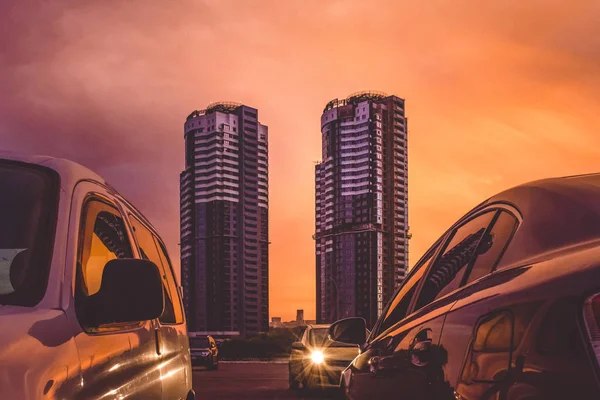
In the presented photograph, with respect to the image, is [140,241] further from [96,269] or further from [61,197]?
[61,197]

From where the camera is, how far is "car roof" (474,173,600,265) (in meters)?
2.74

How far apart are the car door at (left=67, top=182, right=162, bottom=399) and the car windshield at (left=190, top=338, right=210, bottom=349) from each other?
115ft

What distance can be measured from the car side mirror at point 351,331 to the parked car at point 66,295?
5.26 feet

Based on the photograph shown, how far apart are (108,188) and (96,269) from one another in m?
0.35

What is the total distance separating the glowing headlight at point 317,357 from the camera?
64.6 feet

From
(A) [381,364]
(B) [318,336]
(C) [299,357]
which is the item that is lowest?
(C) [299,357]

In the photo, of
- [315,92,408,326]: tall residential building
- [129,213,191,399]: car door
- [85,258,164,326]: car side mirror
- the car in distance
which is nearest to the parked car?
[85,258,164,326]: car side mirror

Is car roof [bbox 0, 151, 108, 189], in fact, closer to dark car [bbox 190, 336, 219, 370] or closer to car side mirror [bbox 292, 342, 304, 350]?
car side mirror [bbox 292, 342, 304, 350]

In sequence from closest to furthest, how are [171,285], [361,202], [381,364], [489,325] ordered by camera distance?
[489,325] → [381,364] → [171,285] → [361,202]

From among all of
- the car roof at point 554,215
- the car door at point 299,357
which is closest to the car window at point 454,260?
the car roof at point 554,215

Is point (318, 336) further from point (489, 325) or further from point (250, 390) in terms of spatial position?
point (489, 325)

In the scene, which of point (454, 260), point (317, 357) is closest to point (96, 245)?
point (454, 260)

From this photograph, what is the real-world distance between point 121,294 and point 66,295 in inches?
6.6

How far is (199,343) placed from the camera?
1540 inches
